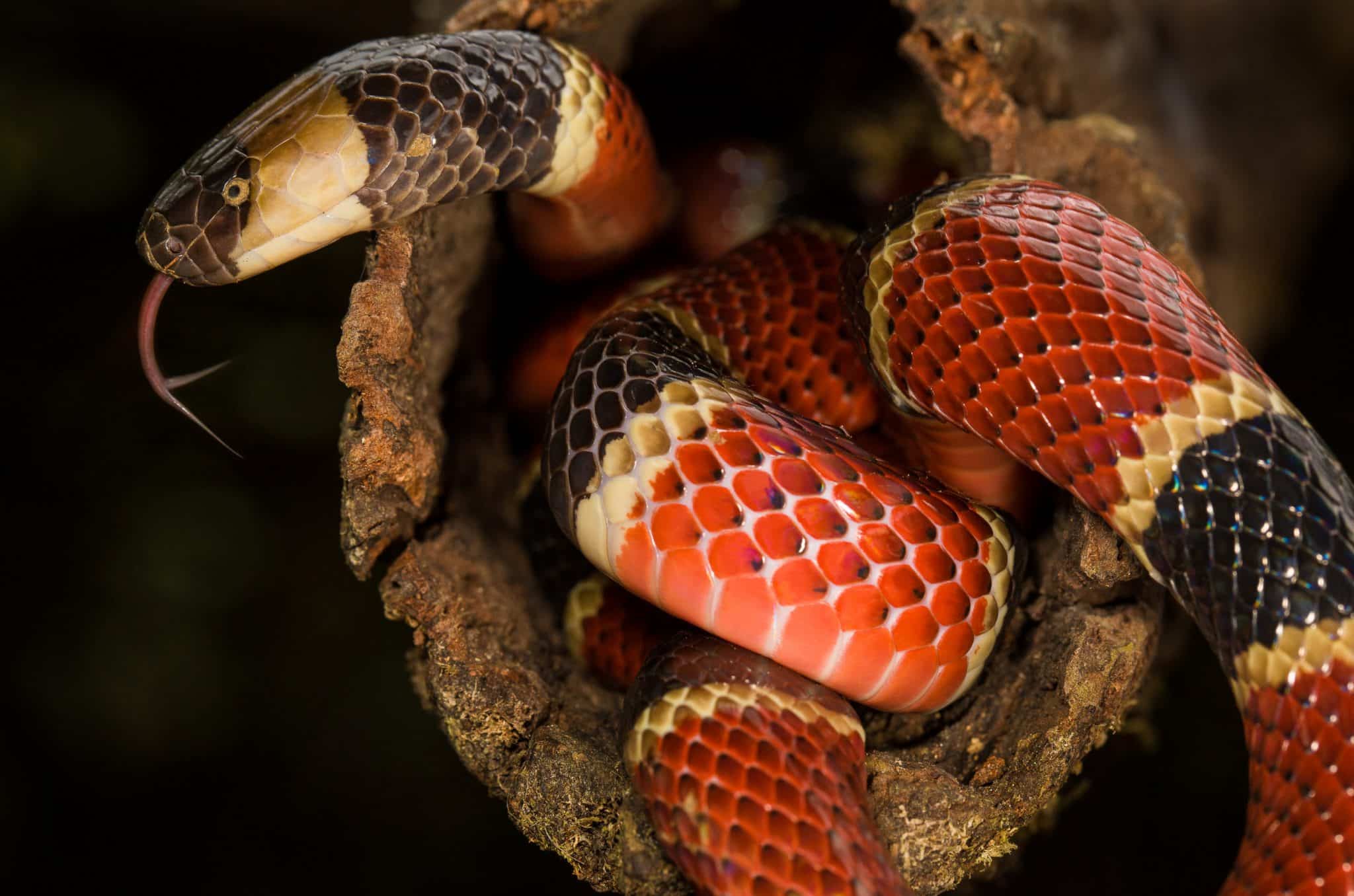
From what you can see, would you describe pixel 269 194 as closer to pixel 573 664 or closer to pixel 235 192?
pixel 235 192

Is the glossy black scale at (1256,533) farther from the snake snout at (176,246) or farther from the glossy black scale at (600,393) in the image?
the snake snout at (176,246)

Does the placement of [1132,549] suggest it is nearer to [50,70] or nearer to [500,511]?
[500,511]

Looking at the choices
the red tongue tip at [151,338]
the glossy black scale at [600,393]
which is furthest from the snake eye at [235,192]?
the glossy black scale at [600,393]

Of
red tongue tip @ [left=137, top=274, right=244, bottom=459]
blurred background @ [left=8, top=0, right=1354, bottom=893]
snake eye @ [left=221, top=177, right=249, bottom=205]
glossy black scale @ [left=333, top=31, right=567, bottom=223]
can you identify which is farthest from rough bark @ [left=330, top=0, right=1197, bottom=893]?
blurred background @ [left=8, top=0, right=1354, bottom=893]

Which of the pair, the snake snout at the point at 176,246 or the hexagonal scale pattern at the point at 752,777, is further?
the snake snout at the point at 176,246

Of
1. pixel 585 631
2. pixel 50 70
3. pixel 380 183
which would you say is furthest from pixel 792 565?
pixel 50 70

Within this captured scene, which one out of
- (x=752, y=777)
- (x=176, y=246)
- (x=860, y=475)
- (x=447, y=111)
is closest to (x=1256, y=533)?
(x=860, y=475)

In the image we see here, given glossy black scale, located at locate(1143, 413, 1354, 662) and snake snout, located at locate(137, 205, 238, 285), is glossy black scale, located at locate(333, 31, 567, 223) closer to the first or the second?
snake snout, located at locate(137, 205, 238, 285)
